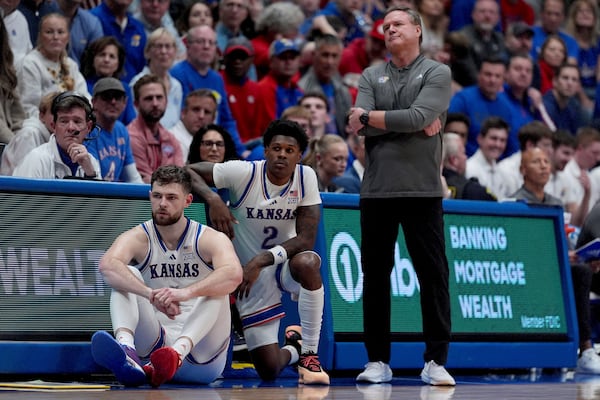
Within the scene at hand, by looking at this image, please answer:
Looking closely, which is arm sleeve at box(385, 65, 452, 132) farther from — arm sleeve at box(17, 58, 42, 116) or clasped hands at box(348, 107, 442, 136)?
arm sleeve at box(17, 58, 42, 116)

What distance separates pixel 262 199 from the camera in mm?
8648

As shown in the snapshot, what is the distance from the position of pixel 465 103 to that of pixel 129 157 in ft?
21.1

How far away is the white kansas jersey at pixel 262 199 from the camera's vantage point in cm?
864

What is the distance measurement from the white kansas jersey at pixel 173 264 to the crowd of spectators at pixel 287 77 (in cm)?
219

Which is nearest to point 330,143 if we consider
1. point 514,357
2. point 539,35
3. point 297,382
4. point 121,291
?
point 514,357

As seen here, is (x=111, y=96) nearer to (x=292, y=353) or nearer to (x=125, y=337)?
(x=292, y=353)

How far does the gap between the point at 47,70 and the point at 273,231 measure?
3728 mm

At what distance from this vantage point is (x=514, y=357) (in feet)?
34.3

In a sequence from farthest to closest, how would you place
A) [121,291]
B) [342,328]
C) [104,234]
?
[342,328] < [104,234] < [121,291]

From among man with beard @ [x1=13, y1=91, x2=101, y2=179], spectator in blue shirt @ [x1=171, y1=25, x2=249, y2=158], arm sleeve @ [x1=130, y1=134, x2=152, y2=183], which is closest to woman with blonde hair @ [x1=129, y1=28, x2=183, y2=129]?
spectator in blue shirt @ [x1=171, y1=25, x2=249, y2=158]

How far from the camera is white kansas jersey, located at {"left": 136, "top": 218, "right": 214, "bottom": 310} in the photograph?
26.3 feet

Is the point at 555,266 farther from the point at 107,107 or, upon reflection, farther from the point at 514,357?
the point at 107,107

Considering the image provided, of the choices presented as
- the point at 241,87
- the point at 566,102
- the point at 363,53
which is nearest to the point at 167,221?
the point at 241,87

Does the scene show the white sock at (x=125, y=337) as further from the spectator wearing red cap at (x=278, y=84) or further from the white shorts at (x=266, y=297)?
the spectator wearing red cap at (x=278, y=84)
